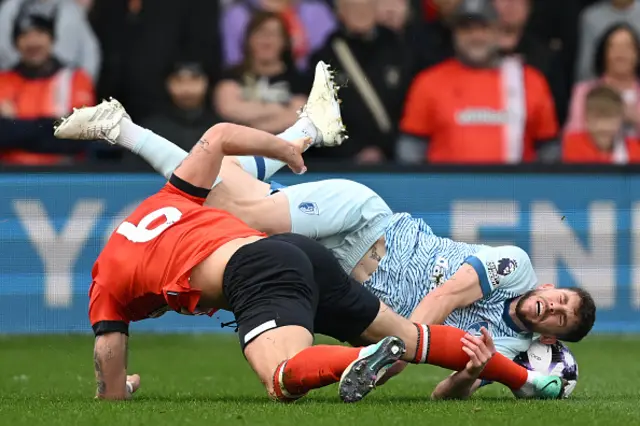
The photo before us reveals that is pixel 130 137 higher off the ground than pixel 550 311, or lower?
higher

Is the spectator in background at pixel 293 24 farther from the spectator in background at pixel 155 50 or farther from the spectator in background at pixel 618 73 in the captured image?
the spectator in background at pixel 618 73

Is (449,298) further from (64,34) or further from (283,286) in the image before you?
(64,34)

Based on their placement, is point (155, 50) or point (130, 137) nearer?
point (130, 137)

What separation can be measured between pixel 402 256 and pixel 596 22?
5.19m

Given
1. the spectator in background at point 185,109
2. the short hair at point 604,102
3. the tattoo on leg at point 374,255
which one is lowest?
the tattoo on leg at point 374,255

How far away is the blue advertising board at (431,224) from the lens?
34.0 feet

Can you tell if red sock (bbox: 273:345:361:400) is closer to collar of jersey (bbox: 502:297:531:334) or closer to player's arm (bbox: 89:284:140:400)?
player's arm (bbox: 89:284:140:400)

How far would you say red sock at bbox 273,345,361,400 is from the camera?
233 inches

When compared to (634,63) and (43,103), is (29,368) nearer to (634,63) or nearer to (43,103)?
(43,103)

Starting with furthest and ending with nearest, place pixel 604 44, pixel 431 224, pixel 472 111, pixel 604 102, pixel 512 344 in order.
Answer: pixel 604 44 < pixel 604 102 < pixel 472 111 < pixel 431 224 < pixel 512 344


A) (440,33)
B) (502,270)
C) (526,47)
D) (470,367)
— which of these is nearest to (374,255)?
(502,270)

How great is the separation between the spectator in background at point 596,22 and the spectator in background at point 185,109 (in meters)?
3.27

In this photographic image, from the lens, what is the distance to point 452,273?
295 inches

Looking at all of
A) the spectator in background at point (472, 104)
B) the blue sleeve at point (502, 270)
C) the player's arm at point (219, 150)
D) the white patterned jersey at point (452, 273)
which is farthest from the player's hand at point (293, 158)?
the spectator in background at point (472, 104)
